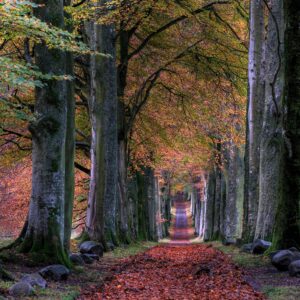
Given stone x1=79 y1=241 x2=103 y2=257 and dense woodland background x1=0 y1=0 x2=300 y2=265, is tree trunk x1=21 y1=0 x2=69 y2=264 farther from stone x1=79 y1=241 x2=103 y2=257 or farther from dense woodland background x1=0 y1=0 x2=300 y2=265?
stone x1=79 y1=241 x2=103 y2=257

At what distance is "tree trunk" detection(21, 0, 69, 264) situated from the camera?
33.6ft

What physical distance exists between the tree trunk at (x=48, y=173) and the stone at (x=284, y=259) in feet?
14.3

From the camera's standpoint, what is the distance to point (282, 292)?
285 inches

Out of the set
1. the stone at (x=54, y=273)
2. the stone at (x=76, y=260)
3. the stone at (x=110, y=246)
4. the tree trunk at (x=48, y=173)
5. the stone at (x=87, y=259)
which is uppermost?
the tree trunk at (x=48, y=173)

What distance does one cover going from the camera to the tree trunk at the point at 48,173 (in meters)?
10.2

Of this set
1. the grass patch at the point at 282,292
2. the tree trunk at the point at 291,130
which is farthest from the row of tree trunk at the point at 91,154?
the grass patch at the point at 282,292

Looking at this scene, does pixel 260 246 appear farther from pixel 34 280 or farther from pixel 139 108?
pixel 139 108

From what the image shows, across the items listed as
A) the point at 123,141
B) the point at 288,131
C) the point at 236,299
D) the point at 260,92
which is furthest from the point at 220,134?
the point at 236,299

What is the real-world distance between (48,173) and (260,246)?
6.03 meters

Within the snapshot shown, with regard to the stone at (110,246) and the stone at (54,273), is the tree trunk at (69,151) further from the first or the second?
the stone at (110,246)

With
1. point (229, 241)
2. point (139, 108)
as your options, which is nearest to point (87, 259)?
point (229, 241)

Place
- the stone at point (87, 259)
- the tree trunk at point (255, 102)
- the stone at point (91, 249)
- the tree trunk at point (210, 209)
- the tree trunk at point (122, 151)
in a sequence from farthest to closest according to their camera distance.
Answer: the tree trunk at point (210, 209) < the tree trunk at point (122, 151) < the tree trunk at point (255, 102) < the stone at point (91, 249) < the stone at point (87, 259)

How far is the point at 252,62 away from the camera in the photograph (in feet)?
52.3

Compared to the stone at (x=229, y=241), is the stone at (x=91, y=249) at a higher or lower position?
higher
